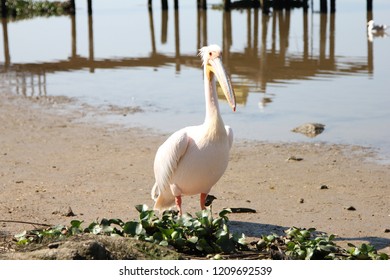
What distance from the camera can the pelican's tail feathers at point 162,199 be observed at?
6617 mm

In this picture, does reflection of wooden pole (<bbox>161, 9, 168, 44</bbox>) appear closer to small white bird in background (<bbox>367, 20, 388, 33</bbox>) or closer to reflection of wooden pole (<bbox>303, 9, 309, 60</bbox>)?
reflection of wooden pole (<bbox>303, 9, 309, 60</bbox>)

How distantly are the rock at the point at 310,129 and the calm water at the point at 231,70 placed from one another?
15 cm

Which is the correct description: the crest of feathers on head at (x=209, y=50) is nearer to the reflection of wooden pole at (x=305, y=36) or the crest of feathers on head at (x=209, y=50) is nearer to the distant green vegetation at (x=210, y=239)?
the distant green vegetation at (x=210, y=239)

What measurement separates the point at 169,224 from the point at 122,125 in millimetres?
5471

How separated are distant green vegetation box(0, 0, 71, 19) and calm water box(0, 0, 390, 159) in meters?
5.16

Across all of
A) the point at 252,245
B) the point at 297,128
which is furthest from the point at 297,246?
the point at 297,128

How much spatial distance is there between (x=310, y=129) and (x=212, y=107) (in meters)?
4.48

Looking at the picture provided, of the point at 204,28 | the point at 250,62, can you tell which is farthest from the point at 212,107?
the point at 204,28

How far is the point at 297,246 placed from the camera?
17.6 ft

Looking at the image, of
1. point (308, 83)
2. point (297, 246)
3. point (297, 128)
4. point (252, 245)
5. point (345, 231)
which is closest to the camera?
point (297, 246)

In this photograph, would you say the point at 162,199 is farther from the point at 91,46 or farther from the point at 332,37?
the point at 332,37

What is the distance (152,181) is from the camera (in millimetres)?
8070

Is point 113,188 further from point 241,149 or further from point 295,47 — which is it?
point 295,47

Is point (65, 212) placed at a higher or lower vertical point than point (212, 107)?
lower
